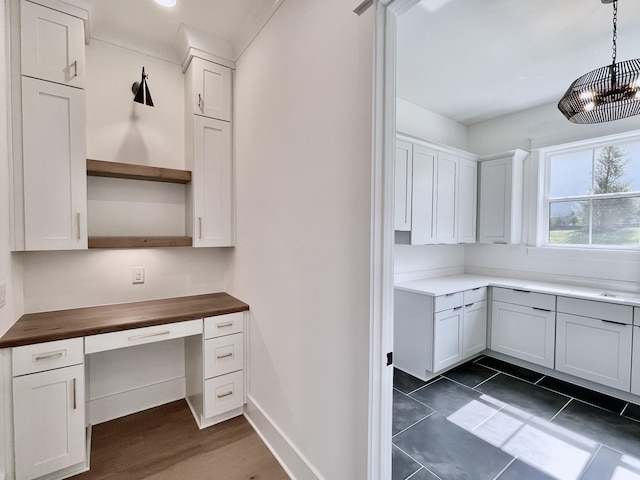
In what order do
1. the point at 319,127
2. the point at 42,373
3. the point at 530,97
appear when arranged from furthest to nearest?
the point at 530,97 < the point at 42,373 < the point at 319,127

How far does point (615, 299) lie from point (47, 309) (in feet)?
14.6

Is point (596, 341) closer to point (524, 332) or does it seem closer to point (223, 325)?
point (524, 332)

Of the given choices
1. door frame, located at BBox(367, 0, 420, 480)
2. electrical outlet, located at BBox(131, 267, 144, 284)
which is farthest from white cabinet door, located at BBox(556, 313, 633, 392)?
electrical outlet, located at BBox(131, 267, 144, 284)

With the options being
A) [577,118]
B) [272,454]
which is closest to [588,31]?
[577,118]

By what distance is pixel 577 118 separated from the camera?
6.96 ft

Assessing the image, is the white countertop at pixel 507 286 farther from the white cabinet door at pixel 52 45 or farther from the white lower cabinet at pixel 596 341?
the white cabinet door at pixel 52 45

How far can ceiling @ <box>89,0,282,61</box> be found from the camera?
188 centimetres

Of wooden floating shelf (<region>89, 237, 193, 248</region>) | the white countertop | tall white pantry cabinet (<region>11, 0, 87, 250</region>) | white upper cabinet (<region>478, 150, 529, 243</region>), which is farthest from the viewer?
white upper cabinet (<region>478, 150, 529, 243</region>)

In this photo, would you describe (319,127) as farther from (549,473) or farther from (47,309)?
(549,473)

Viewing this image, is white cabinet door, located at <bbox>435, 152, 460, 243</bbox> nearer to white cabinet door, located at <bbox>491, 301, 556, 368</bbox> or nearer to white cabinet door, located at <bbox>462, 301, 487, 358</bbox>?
white cabinet door, located at <bbox>462, 301, 487, 358</bbox>

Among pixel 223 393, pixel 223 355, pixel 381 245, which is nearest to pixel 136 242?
pixel 223 355

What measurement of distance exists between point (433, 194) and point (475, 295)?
1196 millimetres

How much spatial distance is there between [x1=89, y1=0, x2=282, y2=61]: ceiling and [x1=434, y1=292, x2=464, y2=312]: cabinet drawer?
→ 8.61 ft

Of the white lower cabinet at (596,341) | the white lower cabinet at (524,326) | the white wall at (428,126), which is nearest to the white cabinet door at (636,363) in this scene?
the white lower cabinet at (596,341)
